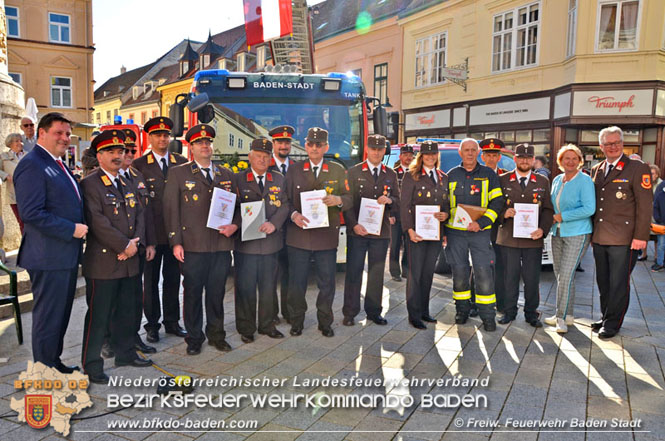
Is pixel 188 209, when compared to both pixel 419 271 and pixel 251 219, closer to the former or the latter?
pixel 251 219

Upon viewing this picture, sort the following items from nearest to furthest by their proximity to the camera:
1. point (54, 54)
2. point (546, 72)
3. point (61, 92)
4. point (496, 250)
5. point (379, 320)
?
point (379, 320)
point (496, 250)
point (546, 72)
point (54, 54)
point (61, 92)

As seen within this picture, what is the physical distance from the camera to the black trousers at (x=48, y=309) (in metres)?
4.09

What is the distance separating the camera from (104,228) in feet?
14.1

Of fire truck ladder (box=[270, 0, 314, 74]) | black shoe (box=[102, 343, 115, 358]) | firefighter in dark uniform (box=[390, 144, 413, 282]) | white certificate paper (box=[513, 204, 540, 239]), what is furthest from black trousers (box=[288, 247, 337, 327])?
fire truck ladder (box=[270, 0, 314, 74])

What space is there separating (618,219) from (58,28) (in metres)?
37.6

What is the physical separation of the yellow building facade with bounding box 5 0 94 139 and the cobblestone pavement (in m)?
31.9

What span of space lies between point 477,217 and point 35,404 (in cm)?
445

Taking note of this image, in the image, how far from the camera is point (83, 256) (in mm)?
4418

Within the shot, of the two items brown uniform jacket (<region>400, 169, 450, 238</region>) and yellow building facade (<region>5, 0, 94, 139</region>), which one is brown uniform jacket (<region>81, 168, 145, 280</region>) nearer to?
brown uniform jacket (<region>400, 169, 450, 238</region>)

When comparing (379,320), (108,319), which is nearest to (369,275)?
(379,320)

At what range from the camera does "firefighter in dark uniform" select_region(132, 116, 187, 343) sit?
5383 millimetres

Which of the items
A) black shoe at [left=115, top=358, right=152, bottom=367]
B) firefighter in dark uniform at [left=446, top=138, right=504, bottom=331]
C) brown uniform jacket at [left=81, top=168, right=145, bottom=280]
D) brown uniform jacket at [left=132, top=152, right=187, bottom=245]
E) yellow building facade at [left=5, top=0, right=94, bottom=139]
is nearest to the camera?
brown uniform jacket at [left=81, top=168, right=145, bottom=280]

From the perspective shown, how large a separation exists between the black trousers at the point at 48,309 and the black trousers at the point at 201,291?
112 cm

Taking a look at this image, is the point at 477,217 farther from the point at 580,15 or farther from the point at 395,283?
the point at 580,15
